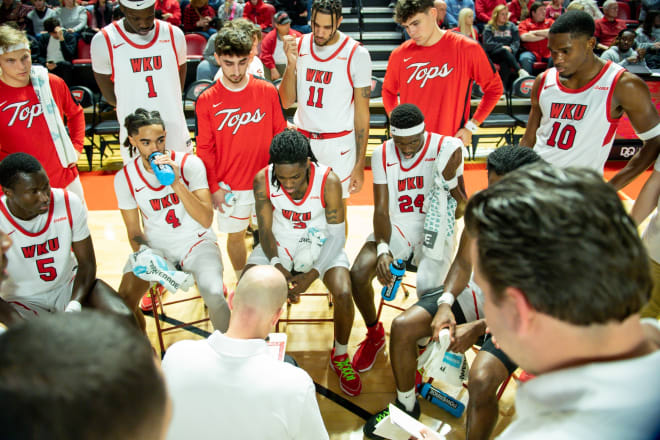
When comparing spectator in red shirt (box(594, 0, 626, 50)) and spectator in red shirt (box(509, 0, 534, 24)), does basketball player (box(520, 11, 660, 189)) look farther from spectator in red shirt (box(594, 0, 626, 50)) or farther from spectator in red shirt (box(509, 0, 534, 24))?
spectator in red shirt (box(509, 0, 534, 24))

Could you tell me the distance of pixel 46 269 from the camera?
9.48 feet

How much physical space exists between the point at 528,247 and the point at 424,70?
10.2ft

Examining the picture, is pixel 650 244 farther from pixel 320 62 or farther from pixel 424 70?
pixel 320 62

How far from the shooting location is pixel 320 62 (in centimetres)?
375

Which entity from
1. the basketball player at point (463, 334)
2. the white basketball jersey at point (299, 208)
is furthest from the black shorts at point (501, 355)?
the white basketball jersey at point (299, 208)

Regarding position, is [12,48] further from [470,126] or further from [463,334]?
[463,334]

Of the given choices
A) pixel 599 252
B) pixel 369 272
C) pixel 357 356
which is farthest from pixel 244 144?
pixel 599 252

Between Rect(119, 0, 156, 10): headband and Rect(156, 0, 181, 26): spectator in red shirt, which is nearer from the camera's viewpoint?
Rect(119, 0, 156, 10): headband

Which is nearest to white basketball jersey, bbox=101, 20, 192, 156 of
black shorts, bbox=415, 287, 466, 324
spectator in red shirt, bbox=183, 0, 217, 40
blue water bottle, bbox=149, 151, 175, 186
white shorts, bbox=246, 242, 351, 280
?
blue water bottle, bbox=149, 151, 175, 186

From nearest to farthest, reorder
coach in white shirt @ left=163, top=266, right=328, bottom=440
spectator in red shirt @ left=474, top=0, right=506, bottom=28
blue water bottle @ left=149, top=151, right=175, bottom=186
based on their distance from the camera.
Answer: coach in white shirt @ left=163, top=266, right=328, bottom=440 → blue water bottle @ left=149, top=151, right=175, bottom=186 → spectator in red shirt @ left=474, top=0, right=506, bottom=28

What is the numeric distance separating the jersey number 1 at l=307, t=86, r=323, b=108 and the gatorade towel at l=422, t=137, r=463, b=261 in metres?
1.12

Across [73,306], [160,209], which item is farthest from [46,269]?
[160,209]

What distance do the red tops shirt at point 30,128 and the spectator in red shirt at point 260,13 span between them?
5333mm

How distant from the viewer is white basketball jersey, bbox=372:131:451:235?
11.0 feet
